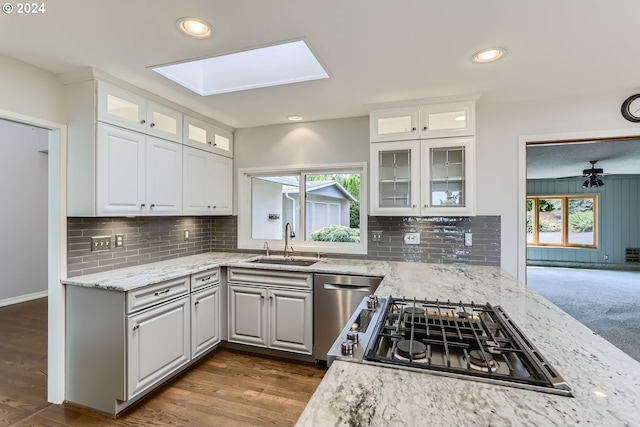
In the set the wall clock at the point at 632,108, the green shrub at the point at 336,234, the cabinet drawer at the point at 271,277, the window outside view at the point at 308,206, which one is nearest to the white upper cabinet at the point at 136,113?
the window outside view at the point at 308,206

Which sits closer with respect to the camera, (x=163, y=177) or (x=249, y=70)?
(x=249, y=70)

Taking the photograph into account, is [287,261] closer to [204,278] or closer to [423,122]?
[204,278]

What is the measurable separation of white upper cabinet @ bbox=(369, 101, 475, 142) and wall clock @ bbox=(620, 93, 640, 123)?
1.20 meters

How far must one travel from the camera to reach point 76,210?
2229mm

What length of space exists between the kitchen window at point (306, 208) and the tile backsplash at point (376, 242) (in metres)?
0.23

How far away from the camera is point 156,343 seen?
7.60 ft

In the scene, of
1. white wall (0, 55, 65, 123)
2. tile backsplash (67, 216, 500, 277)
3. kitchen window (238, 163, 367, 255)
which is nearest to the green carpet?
tile backsplash (67, 216, 500, 277)

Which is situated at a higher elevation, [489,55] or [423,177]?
[489,55]

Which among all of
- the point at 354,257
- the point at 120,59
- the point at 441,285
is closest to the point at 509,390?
the point at 441,285

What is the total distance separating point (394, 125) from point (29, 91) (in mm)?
2839

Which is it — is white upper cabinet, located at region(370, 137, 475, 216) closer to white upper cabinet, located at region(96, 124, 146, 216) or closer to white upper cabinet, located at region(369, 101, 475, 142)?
white upper cabinet, located at region(369, 101, 475, 142)

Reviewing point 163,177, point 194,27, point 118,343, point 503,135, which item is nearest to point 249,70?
point 194,27

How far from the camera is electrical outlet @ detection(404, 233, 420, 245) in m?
3.05

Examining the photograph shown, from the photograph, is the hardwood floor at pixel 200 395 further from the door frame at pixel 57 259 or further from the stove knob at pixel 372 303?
the stove knob at pixel 372 303
